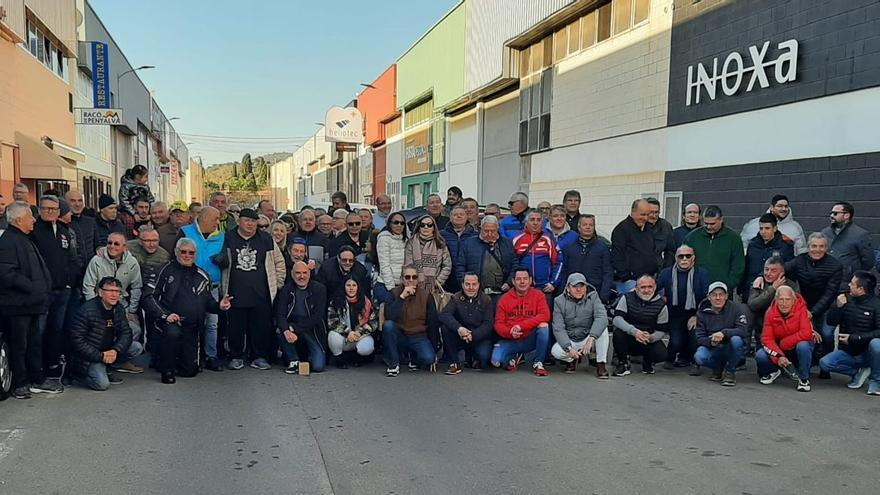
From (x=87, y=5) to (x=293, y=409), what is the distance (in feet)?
101

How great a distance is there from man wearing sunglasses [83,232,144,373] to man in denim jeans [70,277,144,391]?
0.63 feet

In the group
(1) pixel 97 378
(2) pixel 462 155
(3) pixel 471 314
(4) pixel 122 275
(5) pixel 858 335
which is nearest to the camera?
(1) pixel 97 378

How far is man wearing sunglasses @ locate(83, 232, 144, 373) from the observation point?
Answer: 7410 mm

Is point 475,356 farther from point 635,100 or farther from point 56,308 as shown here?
point 635,100

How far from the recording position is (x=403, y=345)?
326 inches

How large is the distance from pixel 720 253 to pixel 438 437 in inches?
188

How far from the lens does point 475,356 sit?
831 centimetres

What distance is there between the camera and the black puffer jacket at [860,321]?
7.32 meters

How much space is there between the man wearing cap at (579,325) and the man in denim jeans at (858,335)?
7.89ft

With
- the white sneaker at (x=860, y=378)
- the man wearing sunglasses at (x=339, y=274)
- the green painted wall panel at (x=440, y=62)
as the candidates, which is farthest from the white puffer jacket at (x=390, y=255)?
the green painted wall panel at (x=440, y=62)

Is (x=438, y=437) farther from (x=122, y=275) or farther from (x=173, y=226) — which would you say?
(x=173, y=226)

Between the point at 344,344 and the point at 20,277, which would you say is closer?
Answer: the point at 20,277

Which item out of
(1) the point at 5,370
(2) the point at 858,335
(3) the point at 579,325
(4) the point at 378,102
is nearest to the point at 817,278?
(2) the point at 858,335

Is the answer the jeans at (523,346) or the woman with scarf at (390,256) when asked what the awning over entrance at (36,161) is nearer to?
the woman with scarf at (390,256)
